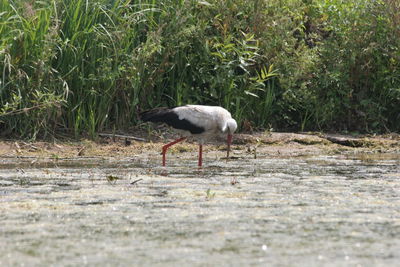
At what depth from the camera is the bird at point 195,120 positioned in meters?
10.8

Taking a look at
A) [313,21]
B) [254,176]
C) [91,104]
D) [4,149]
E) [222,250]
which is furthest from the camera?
[313,21]

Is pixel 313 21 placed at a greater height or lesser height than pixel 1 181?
greater

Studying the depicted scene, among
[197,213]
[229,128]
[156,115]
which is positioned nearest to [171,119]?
[156,115]

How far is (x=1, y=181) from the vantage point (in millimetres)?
8398

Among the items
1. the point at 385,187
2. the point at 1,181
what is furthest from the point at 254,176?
the point at 1,181

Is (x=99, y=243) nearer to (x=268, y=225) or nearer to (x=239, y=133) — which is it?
(x=268, y=225)

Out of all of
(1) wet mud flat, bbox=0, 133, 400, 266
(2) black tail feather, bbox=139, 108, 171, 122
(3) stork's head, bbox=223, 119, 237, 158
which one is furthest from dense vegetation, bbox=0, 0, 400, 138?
(3) stork's head, bbox=223, 119, 237, 158

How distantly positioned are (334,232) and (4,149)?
567cm

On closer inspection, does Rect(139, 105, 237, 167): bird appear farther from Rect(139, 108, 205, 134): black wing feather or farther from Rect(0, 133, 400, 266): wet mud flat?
Rect(0, 133, 400, 266): wet mud flat

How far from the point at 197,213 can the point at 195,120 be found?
4246 mm

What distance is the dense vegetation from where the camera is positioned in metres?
11.0

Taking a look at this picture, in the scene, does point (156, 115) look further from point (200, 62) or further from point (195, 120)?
point (200, 62)

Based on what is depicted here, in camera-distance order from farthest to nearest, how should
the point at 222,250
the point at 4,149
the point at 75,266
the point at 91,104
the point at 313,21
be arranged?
the point at 313,21 → the point at 91,104 → the point at 4,149 → the point at 222,250 → the point at 75,266

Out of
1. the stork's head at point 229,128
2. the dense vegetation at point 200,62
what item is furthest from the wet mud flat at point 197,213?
the dense vegetation at point 200,62
